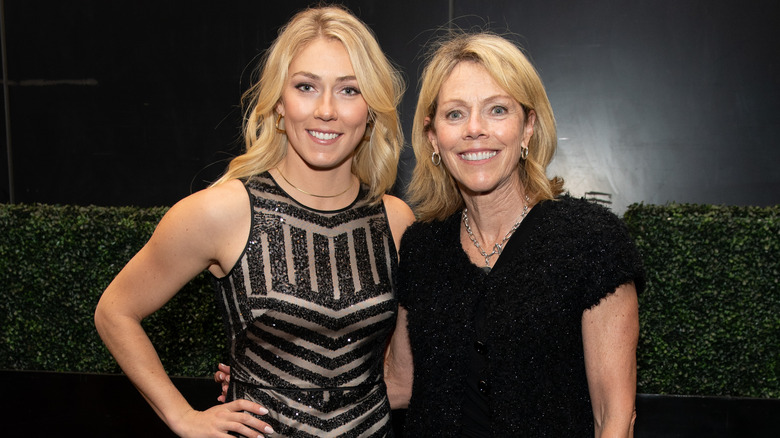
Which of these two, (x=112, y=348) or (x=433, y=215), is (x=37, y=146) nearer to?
(x=112, y=348)

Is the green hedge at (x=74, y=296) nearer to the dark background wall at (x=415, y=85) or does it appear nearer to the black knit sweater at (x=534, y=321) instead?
the dark background wall at (x=415, y=85)

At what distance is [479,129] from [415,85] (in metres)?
3.06

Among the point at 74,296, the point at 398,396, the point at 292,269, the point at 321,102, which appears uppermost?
the point at 321,102

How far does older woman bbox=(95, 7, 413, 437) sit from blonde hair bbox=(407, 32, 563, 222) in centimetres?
16

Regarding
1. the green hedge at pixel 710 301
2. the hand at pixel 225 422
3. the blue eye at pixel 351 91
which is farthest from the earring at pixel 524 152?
the green hedge at pixel 710 301

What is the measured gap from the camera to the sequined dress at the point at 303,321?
78.4 inches

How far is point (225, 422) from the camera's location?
1.98m

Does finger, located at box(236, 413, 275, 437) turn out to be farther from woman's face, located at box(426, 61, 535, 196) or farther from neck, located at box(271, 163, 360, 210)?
woman's face, located at box(426, 61, 535, 196)

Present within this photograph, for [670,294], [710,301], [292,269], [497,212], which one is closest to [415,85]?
[670,294]

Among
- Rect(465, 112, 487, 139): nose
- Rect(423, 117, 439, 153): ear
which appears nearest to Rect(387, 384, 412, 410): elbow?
Rect(423, 117, 439, 153): ear

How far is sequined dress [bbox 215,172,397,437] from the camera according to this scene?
1.99 meters

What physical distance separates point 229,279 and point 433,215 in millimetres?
720

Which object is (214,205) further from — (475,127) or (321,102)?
(475,127)

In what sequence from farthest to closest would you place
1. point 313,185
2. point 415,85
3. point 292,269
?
1. point 415,85
2. point 313,185
3. point 292,269
